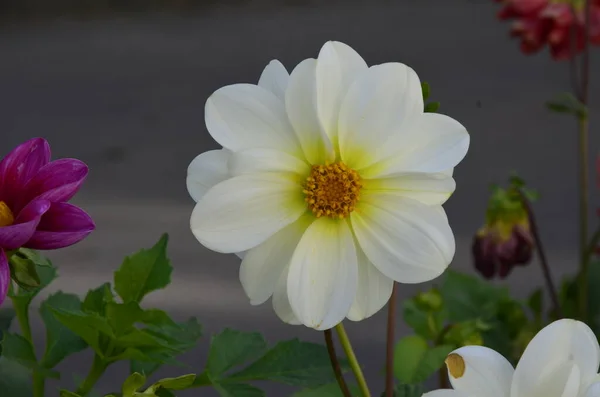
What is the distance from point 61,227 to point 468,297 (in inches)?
13.2

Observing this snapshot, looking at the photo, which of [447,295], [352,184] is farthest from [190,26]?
[352,184]

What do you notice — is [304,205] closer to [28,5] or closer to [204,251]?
[204,251]

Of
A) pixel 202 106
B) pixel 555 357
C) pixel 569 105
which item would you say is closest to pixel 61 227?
pixel 555 357

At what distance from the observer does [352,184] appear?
0.19 meters

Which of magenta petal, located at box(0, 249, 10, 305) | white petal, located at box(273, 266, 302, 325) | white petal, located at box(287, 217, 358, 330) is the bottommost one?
white petal, located at box(273, 266, 302, 325)

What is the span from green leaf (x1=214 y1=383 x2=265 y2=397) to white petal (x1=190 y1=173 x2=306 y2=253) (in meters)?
0.06

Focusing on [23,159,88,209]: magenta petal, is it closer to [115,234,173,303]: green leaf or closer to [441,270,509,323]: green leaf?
[115,234,173,303]: green leaf

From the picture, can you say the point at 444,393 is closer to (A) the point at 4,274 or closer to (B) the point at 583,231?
(A) the point at 4,274

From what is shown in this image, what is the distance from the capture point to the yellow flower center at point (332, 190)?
0.59 feet

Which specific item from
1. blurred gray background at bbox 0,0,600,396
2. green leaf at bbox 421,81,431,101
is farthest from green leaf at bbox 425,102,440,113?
blurred gray background at bbox 0,0,600,396

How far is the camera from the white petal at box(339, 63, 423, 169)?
0.57 feet

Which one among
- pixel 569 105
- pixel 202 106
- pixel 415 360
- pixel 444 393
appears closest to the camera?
pixel 444 393

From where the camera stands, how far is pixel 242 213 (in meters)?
0.17

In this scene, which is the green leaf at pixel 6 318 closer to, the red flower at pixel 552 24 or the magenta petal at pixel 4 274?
the magenta petal at pixel 4 274
